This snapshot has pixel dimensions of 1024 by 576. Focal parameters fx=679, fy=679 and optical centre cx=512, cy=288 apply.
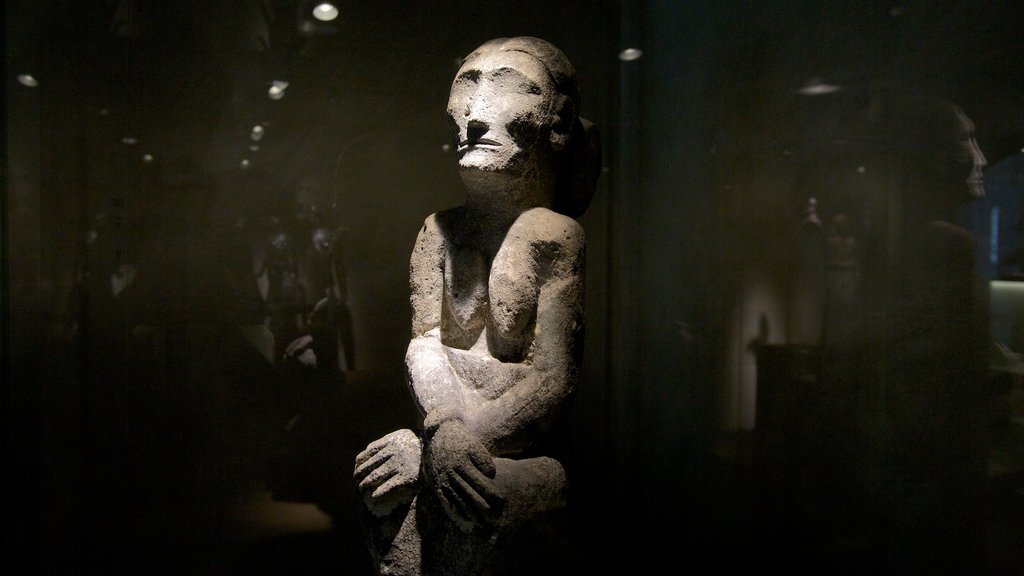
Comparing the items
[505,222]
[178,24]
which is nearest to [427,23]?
[178,24]

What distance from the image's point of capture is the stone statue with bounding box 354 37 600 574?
188 cm

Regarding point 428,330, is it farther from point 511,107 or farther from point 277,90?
point 277,90

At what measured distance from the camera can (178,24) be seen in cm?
306

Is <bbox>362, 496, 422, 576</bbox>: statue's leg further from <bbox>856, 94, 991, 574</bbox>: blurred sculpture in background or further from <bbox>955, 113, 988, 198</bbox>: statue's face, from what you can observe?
<bbox>955, 113, 988, 198</bbox>: statue's face

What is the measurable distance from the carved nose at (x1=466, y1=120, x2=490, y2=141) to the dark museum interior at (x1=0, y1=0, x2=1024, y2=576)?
1.10m

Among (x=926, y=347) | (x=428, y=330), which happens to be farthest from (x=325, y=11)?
(x=926, y=347)

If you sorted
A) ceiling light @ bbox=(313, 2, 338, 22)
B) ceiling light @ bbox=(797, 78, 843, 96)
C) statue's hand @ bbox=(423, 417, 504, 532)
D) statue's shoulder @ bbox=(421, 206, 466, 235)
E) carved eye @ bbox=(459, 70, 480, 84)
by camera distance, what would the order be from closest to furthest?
statue's hand @ bbox=(423, 417, 504, 532)
carved eye @ bbox=(459, 70, 480, 84)
statue's shoulder @ bbox=(421, 206, 466, 235)
ceiling light @ bbox=(797, 78, 843, 96)
ceiling light @ bbox=(313, 2, 338, 22)

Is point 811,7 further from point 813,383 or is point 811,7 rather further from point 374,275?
point 374,275

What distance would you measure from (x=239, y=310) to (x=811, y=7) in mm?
2758

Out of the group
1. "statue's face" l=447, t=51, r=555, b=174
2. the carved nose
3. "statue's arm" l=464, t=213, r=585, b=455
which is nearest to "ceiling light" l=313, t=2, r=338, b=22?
"statue's face" l=447, t=51, r=555, b=174

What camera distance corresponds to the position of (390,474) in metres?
2.02

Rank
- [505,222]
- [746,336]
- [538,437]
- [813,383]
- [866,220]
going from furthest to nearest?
1. [746,336]
2. [813,383]
3. [866,220]
4. [505,222]
5. [538,437]

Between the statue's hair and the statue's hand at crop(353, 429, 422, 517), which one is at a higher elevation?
the statue's hair

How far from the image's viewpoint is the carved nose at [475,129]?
2.12 m
